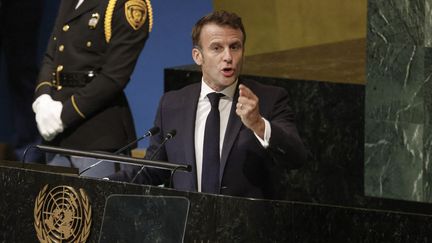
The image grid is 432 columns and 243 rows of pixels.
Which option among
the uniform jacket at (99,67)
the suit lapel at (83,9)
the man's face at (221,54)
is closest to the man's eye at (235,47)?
the man's face at (221,54)

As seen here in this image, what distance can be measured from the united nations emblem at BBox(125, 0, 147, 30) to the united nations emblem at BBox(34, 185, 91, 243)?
1.34 meters

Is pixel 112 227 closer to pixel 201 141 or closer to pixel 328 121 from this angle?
pixel 201 141

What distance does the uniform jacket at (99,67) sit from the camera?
218 inches

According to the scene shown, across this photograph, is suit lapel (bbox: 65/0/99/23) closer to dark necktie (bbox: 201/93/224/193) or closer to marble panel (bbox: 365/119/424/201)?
dark necktie (bbox: 201/93/224/193)

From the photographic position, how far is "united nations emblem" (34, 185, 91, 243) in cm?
429

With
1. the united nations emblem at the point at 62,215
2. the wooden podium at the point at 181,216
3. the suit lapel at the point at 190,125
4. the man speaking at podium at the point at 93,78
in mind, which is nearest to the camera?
the wooden podium at the point at 181,216

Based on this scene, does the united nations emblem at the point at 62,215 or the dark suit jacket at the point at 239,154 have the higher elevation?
the dark suit jacket at the point at 239,154

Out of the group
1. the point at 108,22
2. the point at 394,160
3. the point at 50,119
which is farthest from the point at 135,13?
the point at 394,160

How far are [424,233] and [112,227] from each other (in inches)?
41.0

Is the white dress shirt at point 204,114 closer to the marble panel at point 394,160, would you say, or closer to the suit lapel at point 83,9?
the suit lapel at point 83,9

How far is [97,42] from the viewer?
560 centimetres

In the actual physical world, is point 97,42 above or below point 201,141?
above

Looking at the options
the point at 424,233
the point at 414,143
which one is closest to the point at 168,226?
the point at 424,233

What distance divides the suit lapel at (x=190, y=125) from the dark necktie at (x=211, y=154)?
4cm
